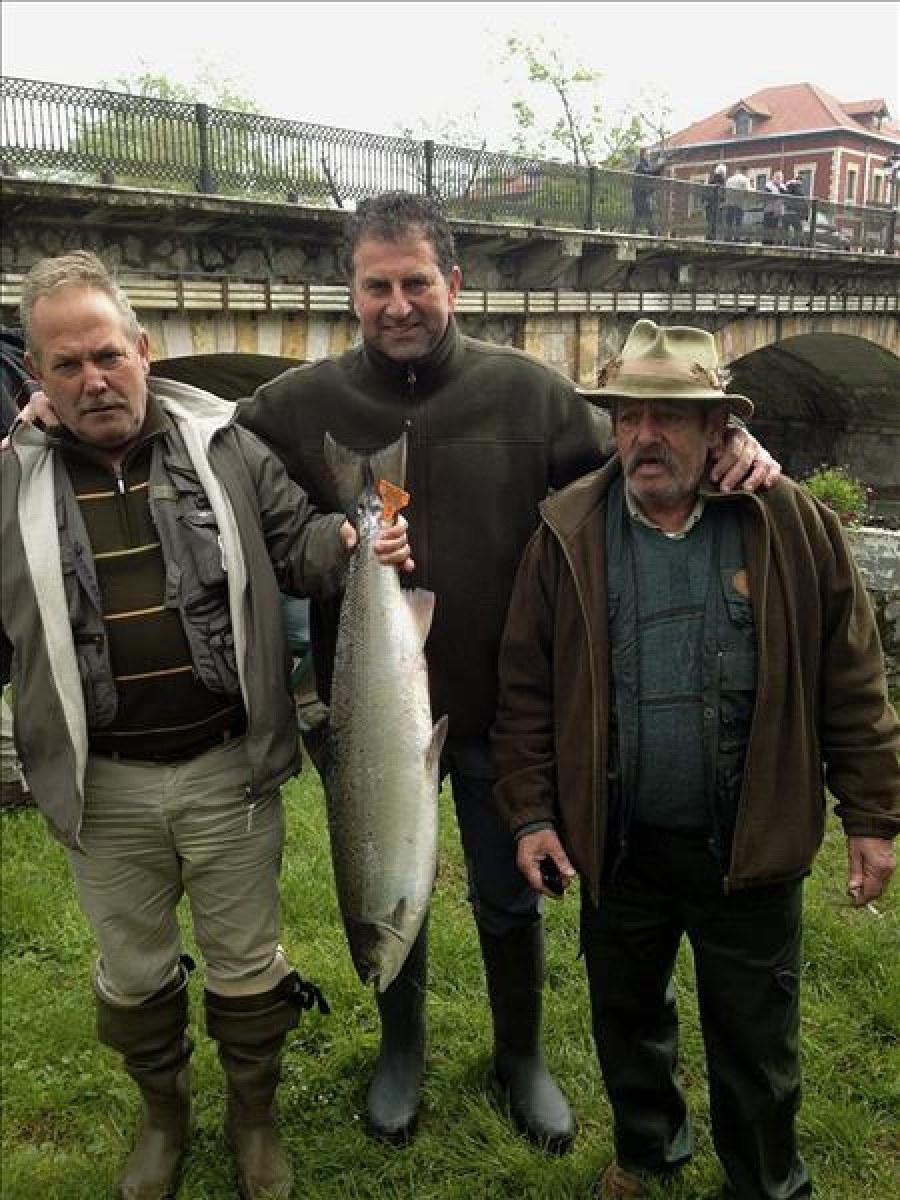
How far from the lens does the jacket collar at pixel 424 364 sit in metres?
2.74

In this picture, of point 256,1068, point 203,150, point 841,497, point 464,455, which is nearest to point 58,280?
point 464,455

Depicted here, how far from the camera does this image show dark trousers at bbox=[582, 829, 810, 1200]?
8.17 feet

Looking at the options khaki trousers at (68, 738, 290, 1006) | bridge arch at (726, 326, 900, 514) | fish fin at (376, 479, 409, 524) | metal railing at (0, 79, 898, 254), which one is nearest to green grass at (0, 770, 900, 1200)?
khaki trousers at (68, 738, 290, 1006)

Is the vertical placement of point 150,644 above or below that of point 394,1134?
above

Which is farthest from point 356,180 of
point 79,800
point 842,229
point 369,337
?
point 842,229

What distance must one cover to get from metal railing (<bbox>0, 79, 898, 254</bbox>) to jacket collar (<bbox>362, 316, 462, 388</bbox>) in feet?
21.9

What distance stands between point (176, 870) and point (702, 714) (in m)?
1.45

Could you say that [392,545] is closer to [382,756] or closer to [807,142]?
[382,756]

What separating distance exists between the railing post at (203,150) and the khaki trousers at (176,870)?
312 inches

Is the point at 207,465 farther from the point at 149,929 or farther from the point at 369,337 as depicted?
the point at 149,929

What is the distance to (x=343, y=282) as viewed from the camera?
10.7m

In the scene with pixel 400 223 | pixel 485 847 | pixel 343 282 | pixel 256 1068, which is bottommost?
pixel 256 1068

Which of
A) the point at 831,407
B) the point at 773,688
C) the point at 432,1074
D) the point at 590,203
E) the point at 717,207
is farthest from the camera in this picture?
the point at 831,407

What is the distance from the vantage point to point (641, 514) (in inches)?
98.3
